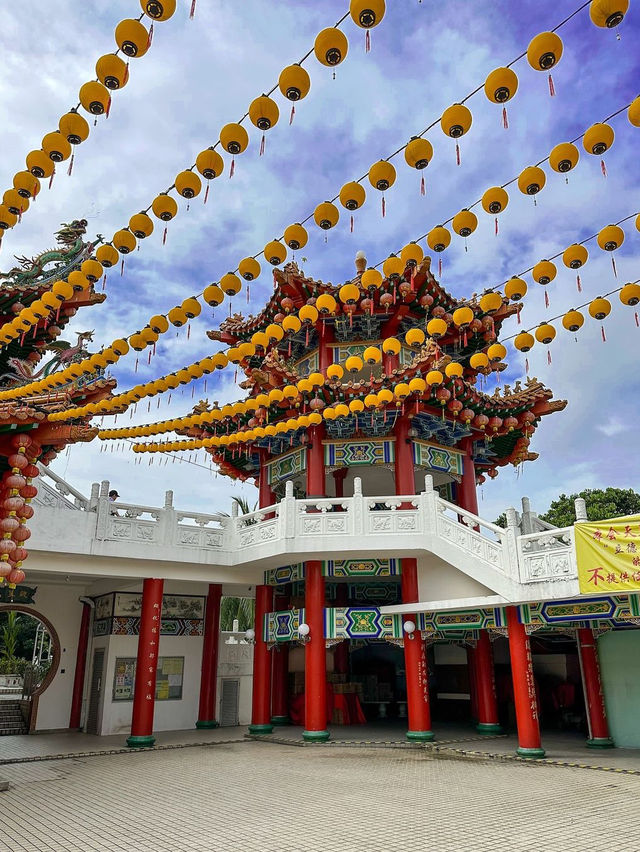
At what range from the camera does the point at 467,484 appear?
1664 cm

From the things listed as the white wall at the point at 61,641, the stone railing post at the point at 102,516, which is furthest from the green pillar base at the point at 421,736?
the white wall at the point at 61,641

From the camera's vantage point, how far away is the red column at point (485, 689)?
14.8 m

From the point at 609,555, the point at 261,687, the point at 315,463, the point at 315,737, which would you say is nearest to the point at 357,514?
the point at 315,463

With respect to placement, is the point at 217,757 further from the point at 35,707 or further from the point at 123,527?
the point at 35,707

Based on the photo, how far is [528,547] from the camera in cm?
1193

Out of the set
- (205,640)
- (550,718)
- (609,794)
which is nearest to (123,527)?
(205,640)

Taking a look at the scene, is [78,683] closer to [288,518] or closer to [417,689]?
[288,518]

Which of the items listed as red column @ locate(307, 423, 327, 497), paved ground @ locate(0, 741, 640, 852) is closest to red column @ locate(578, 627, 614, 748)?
paved ground @ locate(0, 741, 640, 852)

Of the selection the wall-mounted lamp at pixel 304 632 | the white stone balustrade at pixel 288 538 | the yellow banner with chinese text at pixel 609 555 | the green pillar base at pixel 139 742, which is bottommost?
the green pillar base at pixel 139 742

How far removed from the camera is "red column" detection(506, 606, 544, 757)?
11727 millimetres

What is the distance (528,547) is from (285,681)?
8739 mm

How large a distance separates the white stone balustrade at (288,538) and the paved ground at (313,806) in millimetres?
3432

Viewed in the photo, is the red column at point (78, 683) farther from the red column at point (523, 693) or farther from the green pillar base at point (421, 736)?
the red column at point (523, 693)

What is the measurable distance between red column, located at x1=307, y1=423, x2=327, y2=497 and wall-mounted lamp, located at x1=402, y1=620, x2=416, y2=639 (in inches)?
142
